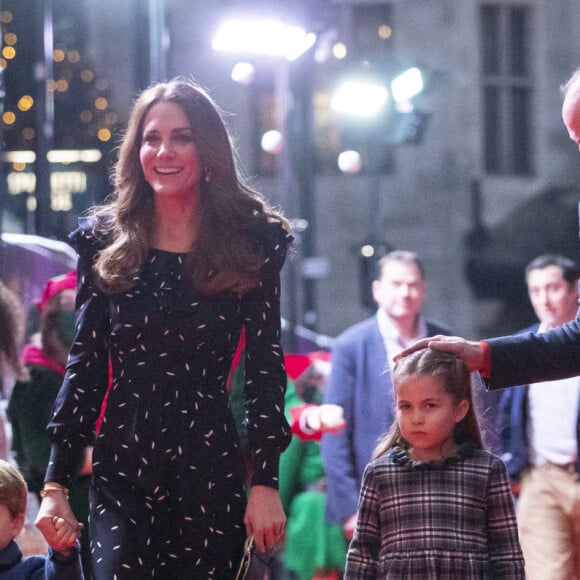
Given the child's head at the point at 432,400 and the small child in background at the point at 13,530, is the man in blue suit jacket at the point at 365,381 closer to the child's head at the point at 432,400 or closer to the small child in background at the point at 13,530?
the child's head at the point at 432,400

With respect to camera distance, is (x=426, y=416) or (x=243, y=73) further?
(x=243, y=73)

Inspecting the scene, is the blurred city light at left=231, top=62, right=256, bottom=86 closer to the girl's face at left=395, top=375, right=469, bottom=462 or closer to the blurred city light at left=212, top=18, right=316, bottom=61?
the blurred city light at left=212, top=18, right=316, bottom=61

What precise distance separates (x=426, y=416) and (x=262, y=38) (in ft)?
21.7

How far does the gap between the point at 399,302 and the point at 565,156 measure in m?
14.0

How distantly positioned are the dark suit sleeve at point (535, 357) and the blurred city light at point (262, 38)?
6463mm

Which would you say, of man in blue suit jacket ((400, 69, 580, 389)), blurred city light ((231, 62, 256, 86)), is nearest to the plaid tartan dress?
man in blue suit jacket ((400, 69, 580, 389))

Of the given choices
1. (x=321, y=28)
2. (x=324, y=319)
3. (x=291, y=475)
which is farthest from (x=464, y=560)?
(x=324, y=319)

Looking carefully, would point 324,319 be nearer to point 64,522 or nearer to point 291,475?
point 291,475

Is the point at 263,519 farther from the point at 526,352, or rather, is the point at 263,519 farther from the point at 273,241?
the point at 526,352

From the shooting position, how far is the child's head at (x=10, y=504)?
3023mm

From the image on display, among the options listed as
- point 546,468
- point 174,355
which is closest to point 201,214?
point 174,355

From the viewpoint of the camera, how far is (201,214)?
2.65 m

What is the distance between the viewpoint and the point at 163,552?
239cm

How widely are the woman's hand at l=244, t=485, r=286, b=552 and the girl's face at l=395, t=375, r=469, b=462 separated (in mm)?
669
